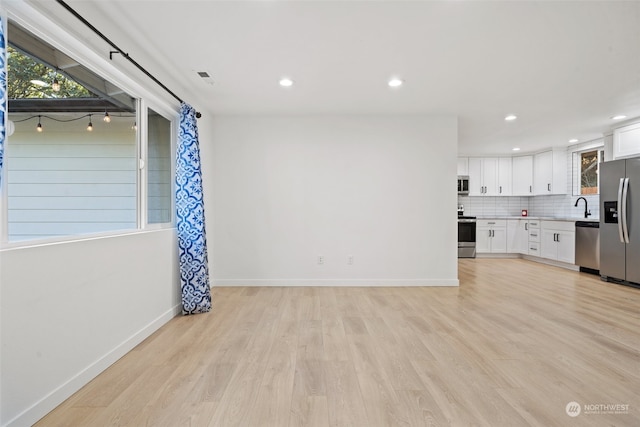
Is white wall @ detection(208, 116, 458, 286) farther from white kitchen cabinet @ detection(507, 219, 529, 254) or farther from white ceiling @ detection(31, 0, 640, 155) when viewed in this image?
white kitchen cabinet @ detection(507, 219, 529, 254)

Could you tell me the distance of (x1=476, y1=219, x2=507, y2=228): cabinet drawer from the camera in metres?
7.09

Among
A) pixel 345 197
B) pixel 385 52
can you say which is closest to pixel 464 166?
→ pixel 345 197

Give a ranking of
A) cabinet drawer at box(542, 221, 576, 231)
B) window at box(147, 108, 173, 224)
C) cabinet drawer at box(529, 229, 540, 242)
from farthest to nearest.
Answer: cabinet drawer at box(529, 229, 540, 242) < cabinet drawer at box(542, 221, 576, 231) < window at box(147, 108, 173, 224)

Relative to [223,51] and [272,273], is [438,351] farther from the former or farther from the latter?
[223,51]

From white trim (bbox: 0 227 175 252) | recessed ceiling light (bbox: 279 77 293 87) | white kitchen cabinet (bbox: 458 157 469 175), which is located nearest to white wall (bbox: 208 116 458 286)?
recessed ceiling light (bbox: 279 77 293 87)

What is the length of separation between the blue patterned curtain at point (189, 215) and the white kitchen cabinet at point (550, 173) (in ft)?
23.1

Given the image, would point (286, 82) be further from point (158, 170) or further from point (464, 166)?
point (464, 166)

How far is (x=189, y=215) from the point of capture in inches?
130

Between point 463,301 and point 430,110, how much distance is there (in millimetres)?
2515

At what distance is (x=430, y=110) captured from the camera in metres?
4.30

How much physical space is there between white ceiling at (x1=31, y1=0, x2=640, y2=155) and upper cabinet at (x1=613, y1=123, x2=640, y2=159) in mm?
545

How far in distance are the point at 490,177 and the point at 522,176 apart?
0.68 m

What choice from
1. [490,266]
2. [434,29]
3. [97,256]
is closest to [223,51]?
[434,29]

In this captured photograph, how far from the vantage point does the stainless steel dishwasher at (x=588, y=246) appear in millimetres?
5199
